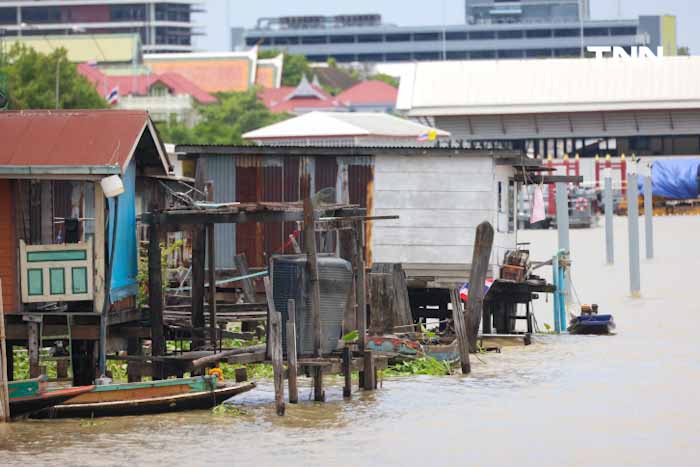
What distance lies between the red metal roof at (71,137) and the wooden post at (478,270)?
674 centimetres

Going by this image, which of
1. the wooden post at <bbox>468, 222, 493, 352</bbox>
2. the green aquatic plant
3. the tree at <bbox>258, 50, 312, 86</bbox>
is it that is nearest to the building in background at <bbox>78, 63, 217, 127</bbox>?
the tree at <bbox>258, 50, 312, 86</bbox>

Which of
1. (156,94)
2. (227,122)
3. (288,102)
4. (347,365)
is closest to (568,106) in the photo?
(227,122)

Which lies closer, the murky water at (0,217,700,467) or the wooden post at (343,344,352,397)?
the murky water at (0,217,700,467)

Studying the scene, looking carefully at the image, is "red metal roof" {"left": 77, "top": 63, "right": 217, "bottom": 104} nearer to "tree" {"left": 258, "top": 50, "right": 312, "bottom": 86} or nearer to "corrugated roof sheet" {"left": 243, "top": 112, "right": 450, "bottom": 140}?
"tree" {"left": 258, "top": 50, "right": 312, "bottom": 86}

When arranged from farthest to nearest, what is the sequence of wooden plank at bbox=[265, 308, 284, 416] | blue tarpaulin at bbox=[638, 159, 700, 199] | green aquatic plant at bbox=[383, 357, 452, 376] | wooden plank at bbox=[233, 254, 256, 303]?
blue tarpaulin at bbox=[638, 159, 700, 199] → wooden plank at bbox=[233, 254, 256, 303] → green aquatic plant at bbox=[383, 357, 452, 376] → wooden plank at bbox=[265, 308, 284, 416]

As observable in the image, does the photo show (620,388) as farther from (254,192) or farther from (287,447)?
(254,192)

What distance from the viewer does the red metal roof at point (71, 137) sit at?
1989cm

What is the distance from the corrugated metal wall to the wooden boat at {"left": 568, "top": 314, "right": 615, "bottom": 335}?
279 inches

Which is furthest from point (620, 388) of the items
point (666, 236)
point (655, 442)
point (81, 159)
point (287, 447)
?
point (666, 236)

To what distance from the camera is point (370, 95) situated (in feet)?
556

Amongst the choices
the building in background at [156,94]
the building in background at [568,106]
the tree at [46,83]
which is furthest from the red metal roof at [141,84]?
the tree at [46,83]

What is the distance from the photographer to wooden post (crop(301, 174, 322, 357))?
2036cm

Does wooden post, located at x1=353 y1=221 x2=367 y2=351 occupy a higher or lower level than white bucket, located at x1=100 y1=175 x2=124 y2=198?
lower

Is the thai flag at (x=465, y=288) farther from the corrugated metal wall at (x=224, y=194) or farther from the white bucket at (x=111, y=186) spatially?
the white bucket at (x=111, y=186)
